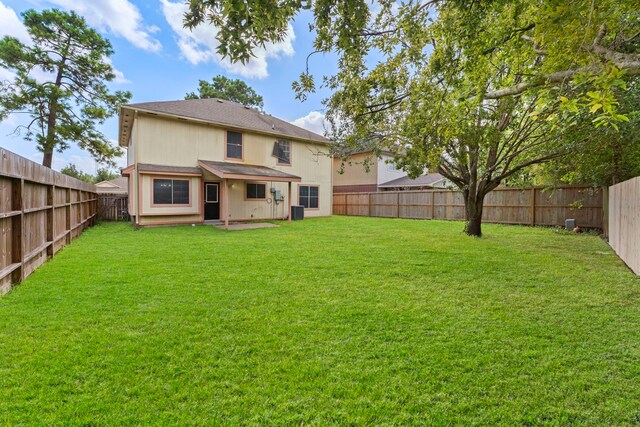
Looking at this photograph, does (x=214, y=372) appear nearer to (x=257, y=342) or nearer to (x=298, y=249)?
(x=257, y=342)

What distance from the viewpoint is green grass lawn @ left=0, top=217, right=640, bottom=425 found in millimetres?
2037

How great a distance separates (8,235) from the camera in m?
4.21

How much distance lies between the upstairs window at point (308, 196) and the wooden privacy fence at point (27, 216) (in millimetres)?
11158

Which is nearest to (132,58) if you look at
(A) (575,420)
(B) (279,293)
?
(B) (279,293)

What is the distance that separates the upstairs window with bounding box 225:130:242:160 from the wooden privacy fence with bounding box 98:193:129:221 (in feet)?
19.5

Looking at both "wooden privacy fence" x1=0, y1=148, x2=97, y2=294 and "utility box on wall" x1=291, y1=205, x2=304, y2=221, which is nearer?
"wooden privacy fence" x1=0, y1=148, x2=97, y2=294

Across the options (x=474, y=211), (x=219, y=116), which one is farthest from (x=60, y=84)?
(x=474, y=211)

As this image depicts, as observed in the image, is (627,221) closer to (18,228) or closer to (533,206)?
(533,206)

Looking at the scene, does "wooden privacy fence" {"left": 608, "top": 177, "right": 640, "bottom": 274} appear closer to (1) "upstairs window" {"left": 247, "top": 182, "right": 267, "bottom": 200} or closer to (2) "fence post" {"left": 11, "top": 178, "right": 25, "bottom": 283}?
(2) "fence post" {"left": 11, "top": 178, "right": 25, "bottom": 283}

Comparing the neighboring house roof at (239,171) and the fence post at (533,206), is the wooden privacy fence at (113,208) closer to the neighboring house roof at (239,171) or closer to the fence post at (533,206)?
the neighboring house roof at (239,171)

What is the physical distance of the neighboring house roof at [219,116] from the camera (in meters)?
12.5

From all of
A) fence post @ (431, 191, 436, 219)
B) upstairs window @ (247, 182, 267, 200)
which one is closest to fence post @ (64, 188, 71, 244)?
upstairs window @ (247, 182, 267, 200)

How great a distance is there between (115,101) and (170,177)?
11.8 m

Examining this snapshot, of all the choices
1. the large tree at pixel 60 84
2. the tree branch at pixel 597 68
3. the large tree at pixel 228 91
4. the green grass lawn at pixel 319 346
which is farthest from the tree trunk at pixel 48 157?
the tree branch at pixel 597 68
